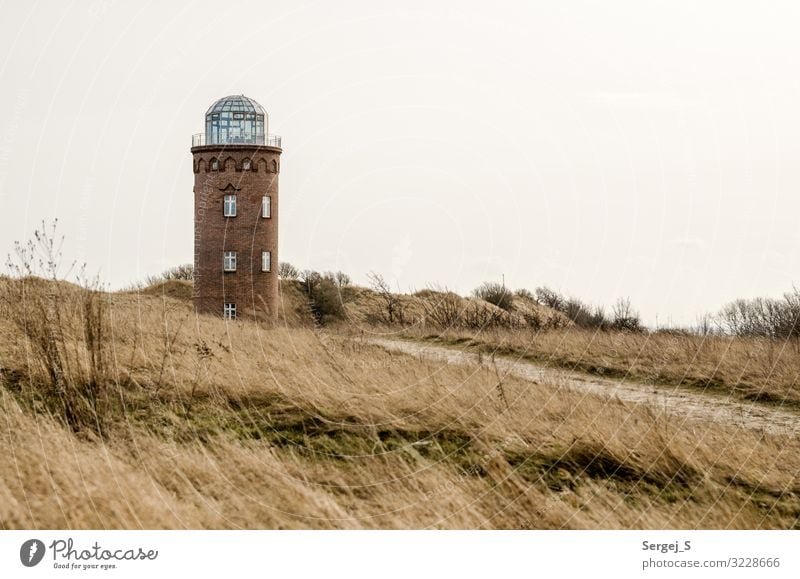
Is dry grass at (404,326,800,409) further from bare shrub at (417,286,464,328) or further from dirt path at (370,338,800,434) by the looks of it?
bare shrub at (417,286,464,328)

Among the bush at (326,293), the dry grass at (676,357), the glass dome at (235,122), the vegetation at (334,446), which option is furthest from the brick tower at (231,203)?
the vegetation at (334,446)

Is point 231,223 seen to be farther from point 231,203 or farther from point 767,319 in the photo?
point 767,319

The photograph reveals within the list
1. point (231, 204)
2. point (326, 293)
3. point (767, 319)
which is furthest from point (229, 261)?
point (767, 319)

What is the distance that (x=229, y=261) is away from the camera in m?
33.8

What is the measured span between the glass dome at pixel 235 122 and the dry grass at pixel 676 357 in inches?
586

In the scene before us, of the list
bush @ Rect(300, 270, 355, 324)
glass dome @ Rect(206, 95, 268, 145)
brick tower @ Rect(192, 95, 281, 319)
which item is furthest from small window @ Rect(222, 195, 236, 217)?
bush @ Rect(300, 270, 355, 324)

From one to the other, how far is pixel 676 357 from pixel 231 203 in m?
20.4

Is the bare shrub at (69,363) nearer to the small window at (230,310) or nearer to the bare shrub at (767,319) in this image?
the bare shrub at (767,319)

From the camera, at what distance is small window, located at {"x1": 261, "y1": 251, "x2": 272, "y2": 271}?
1347 inches

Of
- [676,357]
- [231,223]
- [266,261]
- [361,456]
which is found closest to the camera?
[361,456]

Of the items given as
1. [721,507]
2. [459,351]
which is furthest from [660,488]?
[459,351]

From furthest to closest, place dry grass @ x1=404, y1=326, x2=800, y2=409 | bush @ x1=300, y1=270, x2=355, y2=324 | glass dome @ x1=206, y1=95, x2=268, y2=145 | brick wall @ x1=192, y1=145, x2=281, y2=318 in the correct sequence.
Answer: bush @ x1=300, y1=270, x2=355, y2=324 < glass dome @ x1=206, y1=95, x2=268, y2=145 < brick wall @ x1=192, y1=145, x2=281, y2=318 < dry grass @ x1=404, y1=326, x2=800, y2=409

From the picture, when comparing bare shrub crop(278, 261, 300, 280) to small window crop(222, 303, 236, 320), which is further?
bare shrub crop(278, 261, 300, 280)

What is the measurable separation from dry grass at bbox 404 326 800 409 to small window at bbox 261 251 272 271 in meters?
13.5
